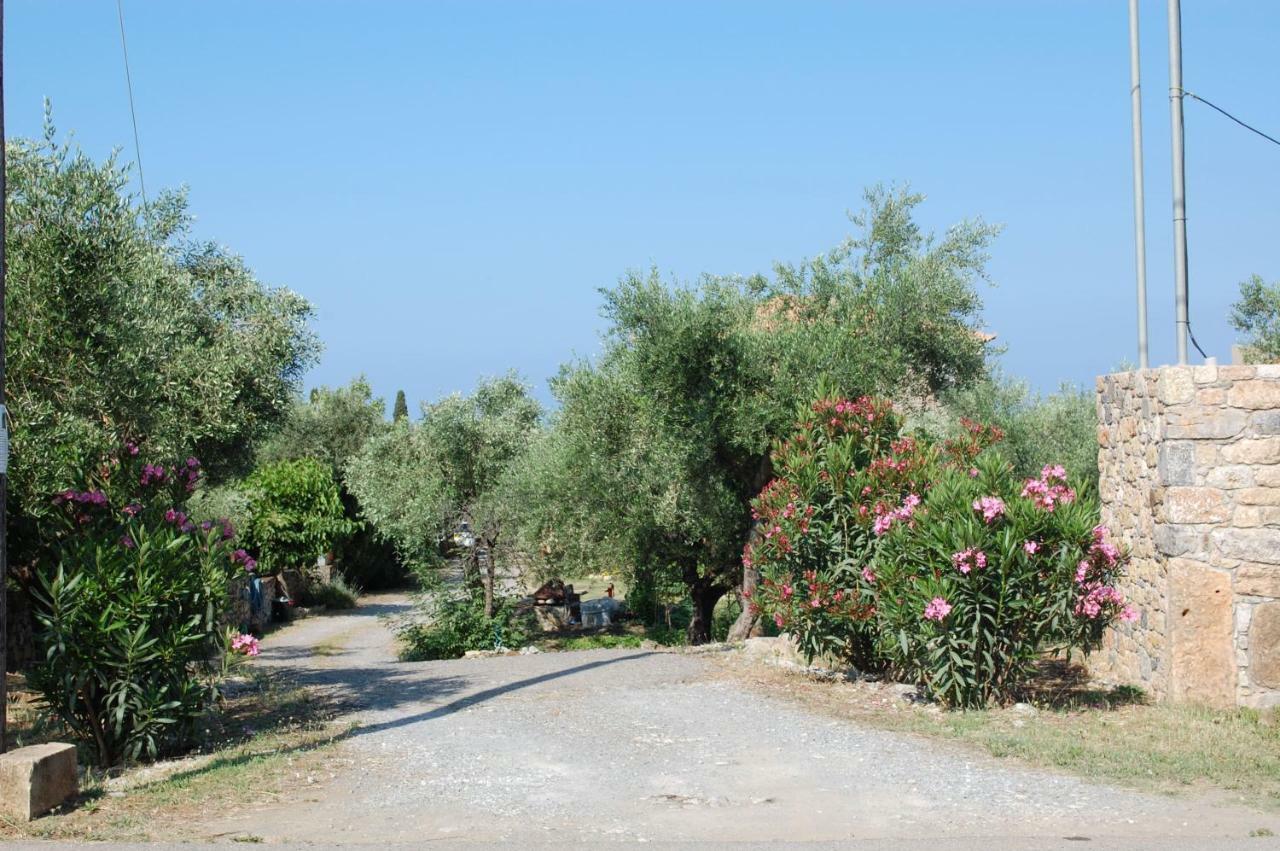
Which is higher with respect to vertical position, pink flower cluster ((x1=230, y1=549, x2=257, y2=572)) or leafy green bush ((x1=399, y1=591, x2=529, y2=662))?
pink flower cluster ((x1=230, y1=549, x2=257, y2=572))

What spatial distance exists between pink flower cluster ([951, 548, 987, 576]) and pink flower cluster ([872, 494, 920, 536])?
0.70 meters

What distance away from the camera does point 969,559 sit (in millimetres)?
9289

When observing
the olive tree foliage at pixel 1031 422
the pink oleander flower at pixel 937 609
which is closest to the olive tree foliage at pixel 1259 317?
the olive tree foliage at pixel 1031 422

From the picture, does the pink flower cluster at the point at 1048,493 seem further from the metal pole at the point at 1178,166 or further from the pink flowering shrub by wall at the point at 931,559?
the metal pole at the point at 1178,166

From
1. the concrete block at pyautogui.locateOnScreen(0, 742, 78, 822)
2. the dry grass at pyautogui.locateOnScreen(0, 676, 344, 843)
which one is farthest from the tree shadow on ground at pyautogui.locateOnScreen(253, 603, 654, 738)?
the concrete block at pyautogui.locateOnScreen(0, 742, 78, 822)

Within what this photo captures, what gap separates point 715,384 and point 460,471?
25.2 feet

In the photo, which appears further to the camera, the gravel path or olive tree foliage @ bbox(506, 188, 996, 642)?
olive tree foliage @ bbox(506, 188, 996, 642)

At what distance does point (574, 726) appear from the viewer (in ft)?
30.5

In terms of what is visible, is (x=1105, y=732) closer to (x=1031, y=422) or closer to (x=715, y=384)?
(x=715, y=384)

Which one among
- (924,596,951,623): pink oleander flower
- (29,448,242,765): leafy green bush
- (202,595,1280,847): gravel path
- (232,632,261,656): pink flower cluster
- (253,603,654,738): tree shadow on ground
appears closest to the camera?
(202,595,1280,847): gravel path

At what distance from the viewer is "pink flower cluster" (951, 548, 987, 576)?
9.23 meters

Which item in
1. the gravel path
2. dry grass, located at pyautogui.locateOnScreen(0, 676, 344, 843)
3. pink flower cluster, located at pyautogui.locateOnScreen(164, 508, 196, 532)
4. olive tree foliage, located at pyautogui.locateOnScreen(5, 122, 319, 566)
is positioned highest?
olive tree foliage, located at pyautogui.locateOnScreen(5, 122, 319, 566)

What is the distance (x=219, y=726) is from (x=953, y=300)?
11806mm

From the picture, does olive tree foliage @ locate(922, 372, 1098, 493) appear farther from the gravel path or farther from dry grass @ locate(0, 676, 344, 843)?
dry grass @ locate(0, 676, 344, 843)
